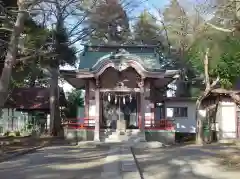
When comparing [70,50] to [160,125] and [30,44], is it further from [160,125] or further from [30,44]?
[30,44]

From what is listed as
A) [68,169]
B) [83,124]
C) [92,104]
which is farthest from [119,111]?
[68,169]

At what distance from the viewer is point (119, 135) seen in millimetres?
21781

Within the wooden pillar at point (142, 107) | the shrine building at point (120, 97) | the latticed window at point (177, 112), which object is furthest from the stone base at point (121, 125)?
the latticed window at point (177, 112)

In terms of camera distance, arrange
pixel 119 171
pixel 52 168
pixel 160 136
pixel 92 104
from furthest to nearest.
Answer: pixel 92 104 → pixel 160 136 → pixel 52 168 → pixel 119 171

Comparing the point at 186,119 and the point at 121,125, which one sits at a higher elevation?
the point at 186,119

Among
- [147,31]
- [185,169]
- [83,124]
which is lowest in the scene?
[185,169]

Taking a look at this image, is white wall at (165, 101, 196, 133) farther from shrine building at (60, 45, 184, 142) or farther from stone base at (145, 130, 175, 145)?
stone base at (145, 130, 175, 145)

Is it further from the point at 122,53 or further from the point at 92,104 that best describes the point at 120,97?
the point at 122,53

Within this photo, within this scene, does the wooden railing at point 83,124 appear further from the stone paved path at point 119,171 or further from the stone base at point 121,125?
the stone paved path at point 119,171

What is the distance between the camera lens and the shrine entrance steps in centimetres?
2114

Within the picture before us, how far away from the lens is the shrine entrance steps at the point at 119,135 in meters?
21.1

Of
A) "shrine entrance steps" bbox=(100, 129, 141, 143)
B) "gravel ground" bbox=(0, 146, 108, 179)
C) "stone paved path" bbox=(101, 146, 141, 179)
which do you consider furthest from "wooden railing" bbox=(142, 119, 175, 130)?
"stone paved path" bbox=(101, 146, 141, 179)

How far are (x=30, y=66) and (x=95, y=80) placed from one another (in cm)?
492

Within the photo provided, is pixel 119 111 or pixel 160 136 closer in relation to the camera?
pixel 160 136
